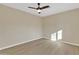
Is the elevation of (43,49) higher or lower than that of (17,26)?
lower

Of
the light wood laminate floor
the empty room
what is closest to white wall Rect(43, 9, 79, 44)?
the empty room

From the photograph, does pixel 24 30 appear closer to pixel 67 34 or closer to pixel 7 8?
pixel 7 8

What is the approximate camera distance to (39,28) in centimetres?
185

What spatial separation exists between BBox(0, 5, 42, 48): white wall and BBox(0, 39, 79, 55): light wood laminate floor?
91 mm

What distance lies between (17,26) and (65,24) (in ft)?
2.33

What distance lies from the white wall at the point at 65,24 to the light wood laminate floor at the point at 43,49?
0.34ft

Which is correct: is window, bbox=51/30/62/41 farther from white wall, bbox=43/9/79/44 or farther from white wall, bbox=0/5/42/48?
white wall, bbox=0/5/42/48

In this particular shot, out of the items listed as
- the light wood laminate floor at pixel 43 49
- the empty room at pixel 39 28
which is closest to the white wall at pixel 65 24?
the empty room at pixel 39 28

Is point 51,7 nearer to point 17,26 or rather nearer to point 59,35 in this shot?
point 59,35

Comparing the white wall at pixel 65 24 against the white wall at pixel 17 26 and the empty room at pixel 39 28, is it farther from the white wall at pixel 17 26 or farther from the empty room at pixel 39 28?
the white wall at pixel 17 26

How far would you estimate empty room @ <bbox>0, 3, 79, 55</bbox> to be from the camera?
1713 mm

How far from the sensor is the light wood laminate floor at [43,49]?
67.2 inches

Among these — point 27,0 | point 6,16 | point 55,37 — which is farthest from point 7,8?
point 55,37

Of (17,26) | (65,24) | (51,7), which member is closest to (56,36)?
(65,24)
